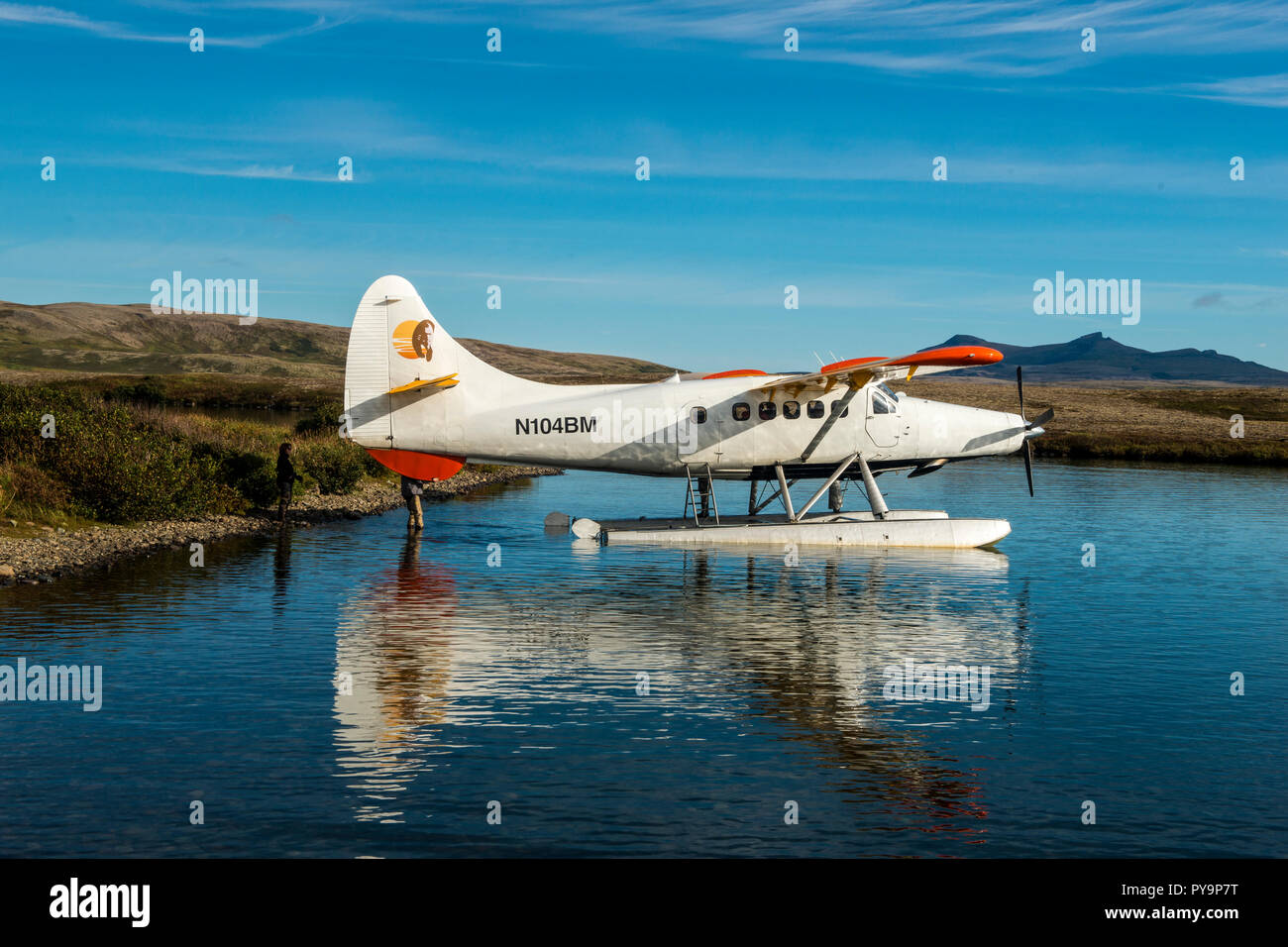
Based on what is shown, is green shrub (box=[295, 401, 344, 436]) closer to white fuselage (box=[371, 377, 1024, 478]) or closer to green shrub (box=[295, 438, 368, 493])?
green shrub (box=[295, 438, 368, 493])

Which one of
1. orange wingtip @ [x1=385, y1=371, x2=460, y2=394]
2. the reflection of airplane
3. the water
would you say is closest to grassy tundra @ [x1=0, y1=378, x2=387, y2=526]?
the water

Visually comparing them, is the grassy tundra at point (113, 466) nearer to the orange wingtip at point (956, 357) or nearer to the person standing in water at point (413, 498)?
the person standing in water at point (413, 498)

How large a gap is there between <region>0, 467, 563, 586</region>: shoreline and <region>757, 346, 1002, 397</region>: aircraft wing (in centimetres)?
1252

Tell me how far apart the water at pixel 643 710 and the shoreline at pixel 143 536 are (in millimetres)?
966

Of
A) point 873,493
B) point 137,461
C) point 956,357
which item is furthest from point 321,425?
point 956,357

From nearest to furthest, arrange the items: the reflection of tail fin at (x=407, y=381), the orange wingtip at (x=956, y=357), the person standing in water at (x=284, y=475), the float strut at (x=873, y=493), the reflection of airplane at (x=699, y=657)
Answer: the reflection of airplane at (x=699, y=657), the orange wingtip at (x=956, y=357), the reflection of tail fin at (x=407, y=381), the float strut at (x=873, y=493), the person standing in water at (x=284, y=475)

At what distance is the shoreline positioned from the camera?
20766 millimetres

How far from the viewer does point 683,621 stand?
1750cm

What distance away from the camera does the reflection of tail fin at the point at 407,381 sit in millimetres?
25000

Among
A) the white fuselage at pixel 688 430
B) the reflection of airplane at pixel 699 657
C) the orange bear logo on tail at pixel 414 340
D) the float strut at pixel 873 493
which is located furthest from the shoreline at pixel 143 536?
the float strut at pixel 873 493

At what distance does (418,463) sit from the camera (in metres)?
25.6

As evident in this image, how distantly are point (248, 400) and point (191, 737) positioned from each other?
110m

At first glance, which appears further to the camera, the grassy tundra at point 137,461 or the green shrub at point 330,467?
the green shrub at point 330,467
